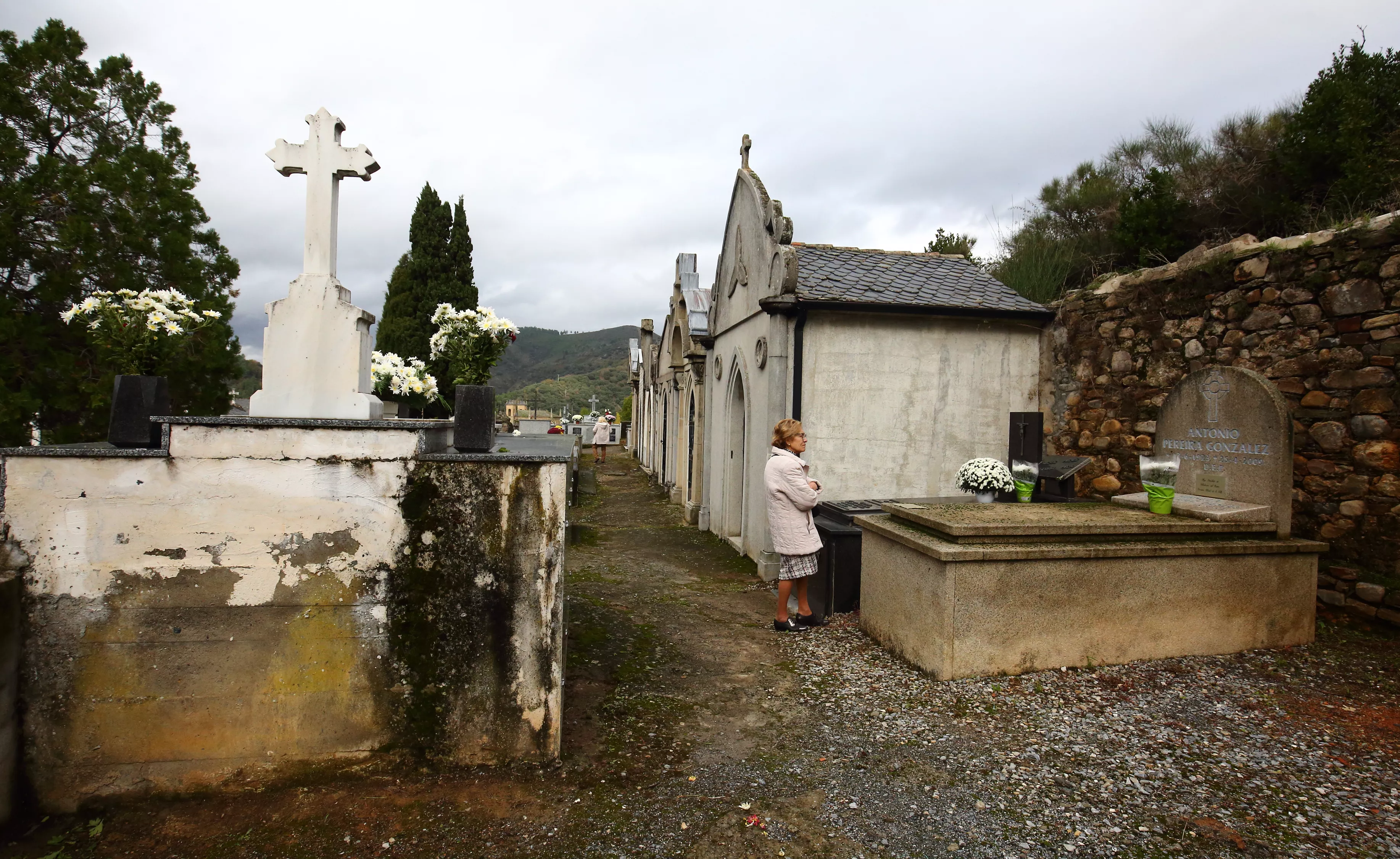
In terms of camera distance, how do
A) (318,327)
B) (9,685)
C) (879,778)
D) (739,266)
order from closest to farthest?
1. (9,685)
2. (879,778)
3. (318,327)
4. (739,266)

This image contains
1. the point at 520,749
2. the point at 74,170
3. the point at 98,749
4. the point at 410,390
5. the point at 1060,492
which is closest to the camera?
the point at 98,749

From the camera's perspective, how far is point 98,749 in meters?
3.44

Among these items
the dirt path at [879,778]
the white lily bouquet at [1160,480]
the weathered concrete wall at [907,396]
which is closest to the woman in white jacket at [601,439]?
the weathered concrete wall at [907,396]

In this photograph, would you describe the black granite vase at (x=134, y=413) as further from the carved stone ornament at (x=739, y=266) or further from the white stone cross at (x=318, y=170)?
the carved stone ornament at (x=739, y=266)

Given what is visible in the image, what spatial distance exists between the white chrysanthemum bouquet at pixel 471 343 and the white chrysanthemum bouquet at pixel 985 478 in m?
4.75

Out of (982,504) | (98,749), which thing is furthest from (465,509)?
(982,504)

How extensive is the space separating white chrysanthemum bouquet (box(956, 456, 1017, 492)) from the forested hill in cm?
9052

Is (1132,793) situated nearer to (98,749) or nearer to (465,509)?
(465,509)

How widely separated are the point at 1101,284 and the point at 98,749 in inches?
384

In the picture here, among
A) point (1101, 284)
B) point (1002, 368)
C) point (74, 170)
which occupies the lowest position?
point (1002, 368)

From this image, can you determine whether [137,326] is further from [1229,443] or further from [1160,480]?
[1229,443]

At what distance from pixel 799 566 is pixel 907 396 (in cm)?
333

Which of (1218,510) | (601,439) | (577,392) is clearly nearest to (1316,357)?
(1218,510)

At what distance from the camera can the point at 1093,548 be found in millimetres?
5039
